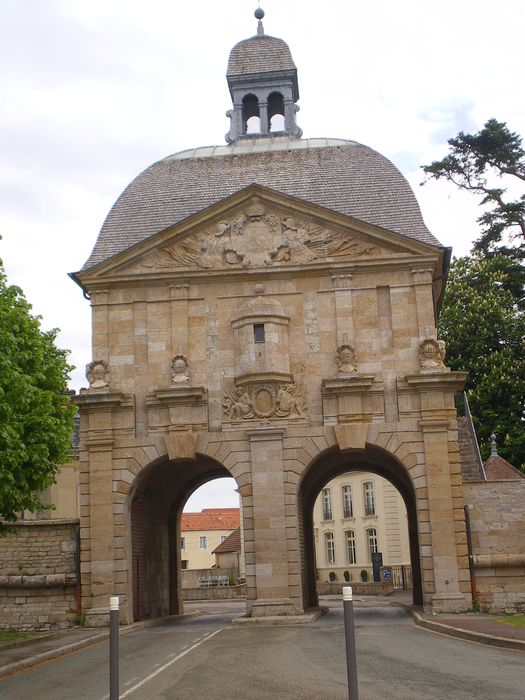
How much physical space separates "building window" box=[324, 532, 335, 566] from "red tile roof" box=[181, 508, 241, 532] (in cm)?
2376

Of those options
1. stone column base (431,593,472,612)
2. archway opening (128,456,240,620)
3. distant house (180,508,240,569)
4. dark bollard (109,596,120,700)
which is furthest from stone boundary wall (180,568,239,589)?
dark bollard (109,596,120,700)

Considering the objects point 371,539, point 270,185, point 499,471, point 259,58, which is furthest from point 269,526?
point 371,539


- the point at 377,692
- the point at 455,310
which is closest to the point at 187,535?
the point at 455,310

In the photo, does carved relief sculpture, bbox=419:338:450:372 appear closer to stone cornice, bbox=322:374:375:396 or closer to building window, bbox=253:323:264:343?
stone cornice, bbox=322:374:375:396

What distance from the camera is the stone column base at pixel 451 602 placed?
23.2 meters

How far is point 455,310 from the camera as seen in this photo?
40.4 m

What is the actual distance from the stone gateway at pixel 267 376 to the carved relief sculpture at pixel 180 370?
0.10ft

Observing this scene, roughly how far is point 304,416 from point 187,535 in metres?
59.5

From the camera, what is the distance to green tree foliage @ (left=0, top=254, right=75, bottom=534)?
17938 millimetres

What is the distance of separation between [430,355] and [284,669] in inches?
507

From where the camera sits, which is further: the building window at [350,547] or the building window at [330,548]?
the building window at [330,548]

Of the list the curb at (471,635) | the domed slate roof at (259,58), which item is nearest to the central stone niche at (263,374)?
the curb at (471,635)

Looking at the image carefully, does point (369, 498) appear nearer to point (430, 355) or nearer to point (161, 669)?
point (430, 355)

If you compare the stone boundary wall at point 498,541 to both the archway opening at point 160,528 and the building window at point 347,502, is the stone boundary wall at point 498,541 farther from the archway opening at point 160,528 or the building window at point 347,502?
the building window at point 347,502
